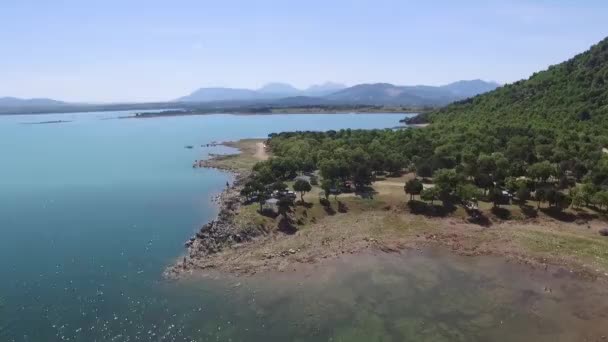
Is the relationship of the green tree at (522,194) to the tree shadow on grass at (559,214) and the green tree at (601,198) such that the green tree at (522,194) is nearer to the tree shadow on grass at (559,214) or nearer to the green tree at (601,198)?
the tree shadow on grass at (559,214)

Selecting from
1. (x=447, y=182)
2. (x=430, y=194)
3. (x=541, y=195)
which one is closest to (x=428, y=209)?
(x=430, y=194)

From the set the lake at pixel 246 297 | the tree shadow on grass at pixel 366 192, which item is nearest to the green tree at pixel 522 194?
the lake at pixel 246 297

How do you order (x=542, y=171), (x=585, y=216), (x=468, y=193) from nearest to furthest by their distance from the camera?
1. (x=585, y=216)
2. (x=468, y=193)
3. (x=542, y=171)

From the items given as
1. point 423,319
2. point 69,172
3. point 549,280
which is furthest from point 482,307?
point 69,172

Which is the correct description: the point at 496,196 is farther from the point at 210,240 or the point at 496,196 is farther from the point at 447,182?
the point at 210,240

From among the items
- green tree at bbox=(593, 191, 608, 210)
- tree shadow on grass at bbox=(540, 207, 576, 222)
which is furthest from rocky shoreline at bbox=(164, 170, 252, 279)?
green tree at bbox=(593, 191, 608, 210)

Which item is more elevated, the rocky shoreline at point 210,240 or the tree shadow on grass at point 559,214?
the tree shadow on grass at point 559,214

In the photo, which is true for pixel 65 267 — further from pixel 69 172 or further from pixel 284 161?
pixel 69 172

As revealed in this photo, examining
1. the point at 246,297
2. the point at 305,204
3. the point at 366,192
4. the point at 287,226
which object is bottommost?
the point at 246,297
